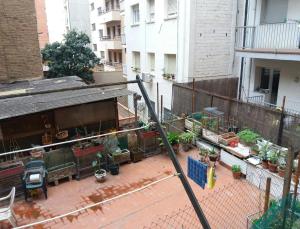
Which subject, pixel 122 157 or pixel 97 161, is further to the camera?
pixel 122 157

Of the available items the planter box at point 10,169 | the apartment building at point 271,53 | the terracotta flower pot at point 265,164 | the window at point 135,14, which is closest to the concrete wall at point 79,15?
the window at point 135,14

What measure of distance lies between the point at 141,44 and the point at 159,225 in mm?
13145

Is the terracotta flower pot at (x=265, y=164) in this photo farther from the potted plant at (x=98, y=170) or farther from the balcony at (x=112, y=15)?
the balcony at (x=112, y=15)

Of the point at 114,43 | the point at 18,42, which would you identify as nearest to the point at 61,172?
the point at 18,42

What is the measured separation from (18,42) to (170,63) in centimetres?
870

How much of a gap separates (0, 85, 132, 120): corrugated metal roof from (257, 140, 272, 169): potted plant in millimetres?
5369

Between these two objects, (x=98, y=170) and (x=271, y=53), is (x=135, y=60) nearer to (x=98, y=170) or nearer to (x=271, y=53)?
(x=271, y=53)

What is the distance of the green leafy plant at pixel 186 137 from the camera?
9844 millimetres

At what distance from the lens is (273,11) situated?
10.8m

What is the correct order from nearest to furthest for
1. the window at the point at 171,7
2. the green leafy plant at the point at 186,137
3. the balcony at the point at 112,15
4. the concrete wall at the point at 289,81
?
the green leafy plant at the point at 186,137, the concrete wall at the point at 289,81, the window at the point at 171,7, the balcony at the point at 112,15

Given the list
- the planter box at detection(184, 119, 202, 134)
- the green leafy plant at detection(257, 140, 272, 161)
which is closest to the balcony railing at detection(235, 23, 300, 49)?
the green leafy plant at detection(257, 140, 272, 161)

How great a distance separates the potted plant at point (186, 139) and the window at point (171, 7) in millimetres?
6915

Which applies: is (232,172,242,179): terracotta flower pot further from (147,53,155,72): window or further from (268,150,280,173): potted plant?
(147,53,155,72): window

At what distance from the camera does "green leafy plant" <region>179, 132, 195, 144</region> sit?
984 cm
